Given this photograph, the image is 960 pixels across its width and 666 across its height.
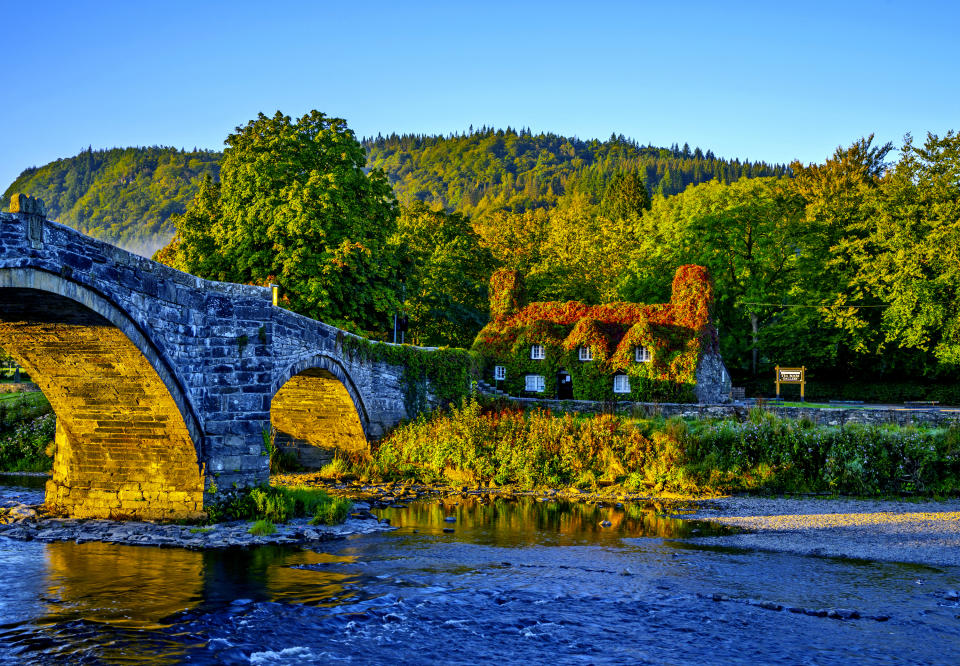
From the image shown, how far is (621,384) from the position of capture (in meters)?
32.9

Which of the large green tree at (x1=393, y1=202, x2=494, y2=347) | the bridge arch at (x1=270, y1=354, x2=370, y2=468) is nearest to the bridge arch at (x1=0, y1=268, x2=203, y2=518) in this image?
the bridge arch at (x1=270, y1=354, x2=370, y2=468)

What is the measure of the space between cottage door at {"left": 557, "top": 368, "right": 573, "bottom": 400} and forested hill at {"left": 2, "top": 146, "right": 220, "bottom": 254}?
3122cm

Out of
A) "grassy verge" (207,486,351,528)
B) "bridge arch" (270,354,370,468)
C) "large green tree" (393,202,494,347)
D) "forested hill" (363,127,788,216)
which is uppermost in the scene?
"forested hill" (363,127,788,216)

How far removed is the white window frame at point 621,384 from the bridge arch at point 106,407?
2026cm

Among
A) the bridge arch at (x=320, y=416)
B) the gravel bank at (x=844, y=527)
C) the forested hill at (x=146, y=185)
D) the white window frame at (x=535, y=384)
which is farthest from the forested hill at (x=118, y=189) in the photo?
the gravel bank at (x=844, y=527)

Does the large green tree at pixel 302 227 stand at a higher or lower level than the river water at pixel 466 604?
higher

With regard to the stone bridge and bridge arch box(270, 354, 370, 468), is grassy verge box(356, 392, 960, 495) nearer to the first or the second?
bridge arch box(270, 354, 370, 468)

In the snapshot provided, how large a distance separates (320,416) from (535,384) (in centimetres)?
1189

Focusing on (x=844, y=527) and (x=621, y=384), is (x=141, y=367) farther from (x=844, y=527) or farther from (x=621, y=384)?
(x=621, y=384)

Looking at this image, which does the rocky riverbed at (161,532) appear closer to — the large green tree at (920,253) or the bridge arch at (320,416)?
the bridge arch at (320,416)

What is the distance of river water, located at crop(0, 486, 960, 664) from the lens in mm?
9531

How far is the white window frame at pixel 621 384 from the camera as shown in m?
32.8

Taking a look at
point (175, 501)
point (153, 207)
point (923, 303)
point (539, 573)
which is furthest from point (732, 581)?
point (153, 207)

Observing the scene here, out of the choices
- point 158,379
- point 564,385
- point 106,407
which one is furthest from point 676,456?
point 106,407
